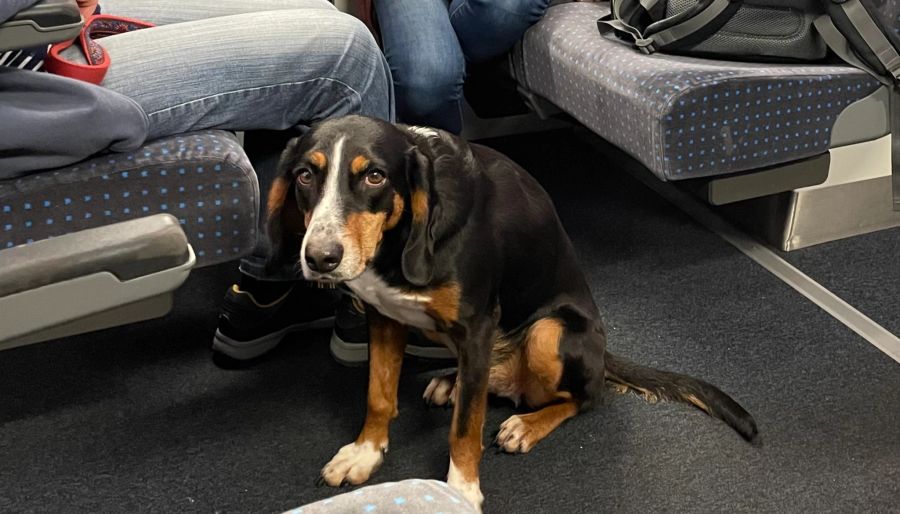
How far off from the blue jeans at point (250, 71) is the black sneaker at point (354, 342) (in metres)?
0.48

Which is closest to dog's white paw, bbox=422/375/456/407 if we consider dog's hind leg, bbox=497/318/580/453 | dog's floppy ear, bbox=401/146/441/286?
dog's hind leg, bbox=497/318/580/453

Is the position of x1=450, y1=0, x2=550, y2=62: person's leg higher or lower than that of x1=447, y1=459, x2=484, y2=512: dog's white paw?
higher

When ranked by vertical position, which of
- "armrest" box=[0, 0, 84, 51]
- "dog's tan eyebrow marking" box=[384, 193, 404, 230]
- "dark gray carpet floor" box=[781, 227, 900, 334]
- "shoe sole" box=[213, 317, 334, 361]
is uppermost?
"armrest" box=[0, 0, 84, 51]

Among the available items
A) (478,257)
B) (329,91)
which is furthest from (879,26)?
(329,91)

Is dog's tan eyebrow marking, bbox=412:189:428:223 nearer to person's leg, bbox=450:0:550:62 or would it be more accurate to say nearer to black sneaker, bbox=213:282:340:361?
black sneaker, bbox=213:282:340:361

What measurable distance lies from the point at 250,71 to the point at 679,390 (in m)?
1.02

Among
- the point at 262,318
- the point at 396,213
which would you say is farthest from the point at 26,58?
the point at 262,318

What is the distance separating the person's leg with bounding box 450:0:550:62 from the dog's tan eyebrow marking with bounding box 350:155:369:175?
93cm

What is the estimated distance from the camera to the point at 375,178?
1.30m

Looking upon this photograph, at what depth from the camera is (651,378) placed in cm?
171

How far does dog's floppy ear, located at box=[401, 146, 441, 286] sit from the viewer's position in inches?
52.4

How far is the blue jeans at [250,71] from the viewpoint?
130cm

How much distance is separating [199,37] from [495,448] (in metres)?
0.92

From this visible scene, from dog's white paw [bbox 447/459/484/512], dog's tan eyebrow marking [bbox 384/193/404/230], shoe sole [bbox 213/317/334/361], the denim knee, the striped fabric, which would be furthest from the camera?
the denim knee
